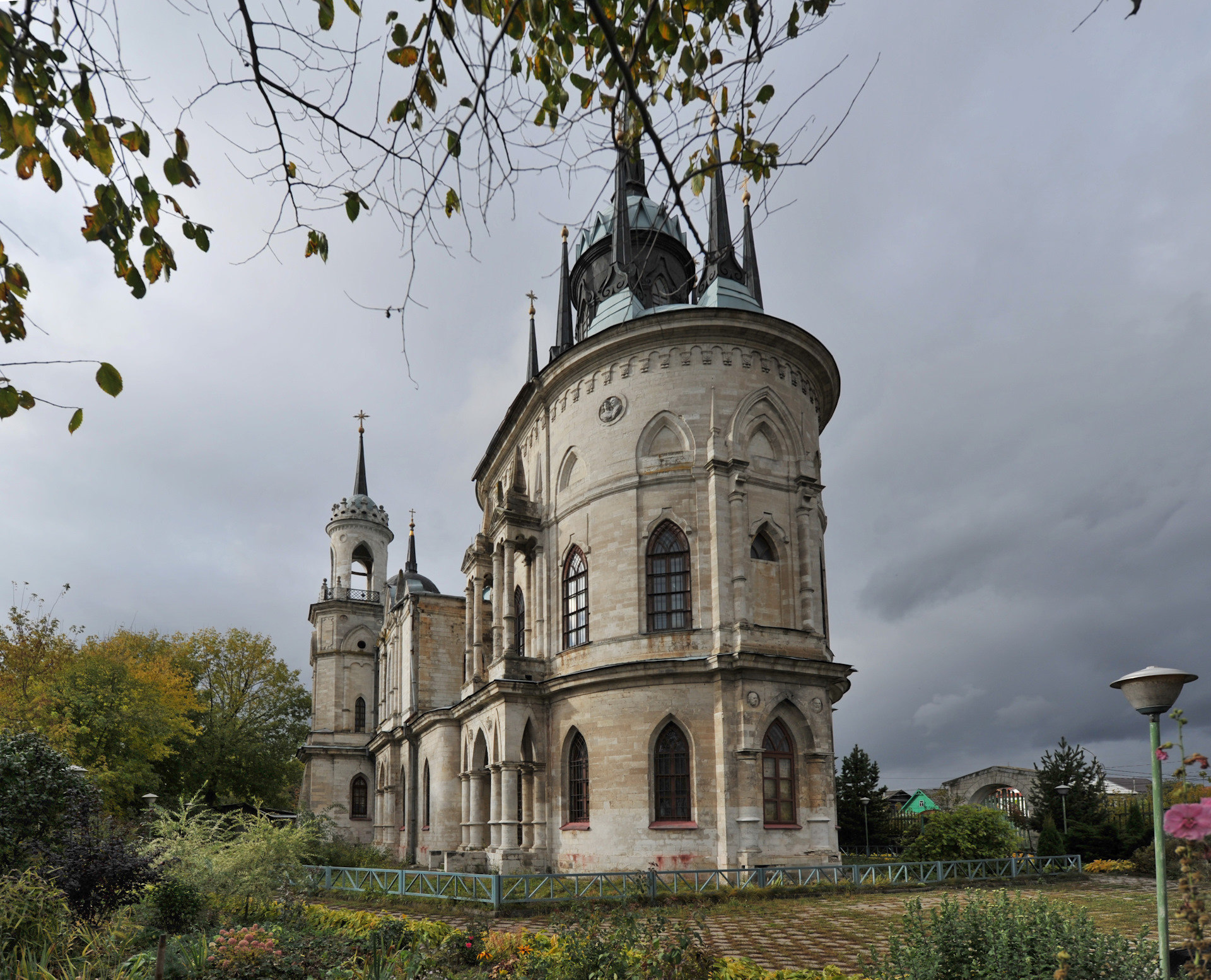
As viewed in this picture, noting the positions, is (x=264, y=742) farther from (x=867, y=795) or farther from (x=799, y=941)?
(x=799, y=941)

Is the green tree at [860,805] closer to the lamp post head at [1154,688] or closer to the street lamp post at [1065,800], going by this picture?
the street lamp post at [1065,800]

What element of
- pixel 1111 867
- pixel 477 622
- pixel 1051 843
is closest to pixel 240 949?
pixel 477 622

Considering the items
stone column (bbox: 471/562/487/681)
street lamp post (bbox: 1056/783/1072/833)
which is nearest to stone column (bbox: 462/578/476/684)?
stone column (bbox: 471/562/487/681)

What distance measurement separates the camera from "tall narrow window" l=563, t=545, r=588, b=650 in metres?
22.4

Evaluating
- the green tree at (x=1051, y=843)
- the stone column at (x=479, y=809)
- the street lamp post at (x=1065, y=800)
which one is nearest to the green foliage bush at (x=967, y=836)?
the green tree at (x=1051, y=843)

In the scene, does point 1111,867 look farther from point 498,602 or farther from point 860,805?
point 498,602

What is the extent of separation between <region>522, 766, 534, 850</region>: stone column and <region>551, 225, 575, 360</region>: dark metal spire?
1342 centimetres

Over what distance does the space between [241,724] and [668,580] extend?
3546 centimetres

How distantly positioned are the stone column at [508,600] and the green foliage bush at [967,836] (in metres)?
11.3

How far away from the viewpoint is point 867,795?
30.1 meters

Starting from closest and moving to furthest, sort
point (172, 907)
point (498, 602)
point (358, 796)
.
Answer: point (172, 907) → point (498, 602) → point (358, 796)

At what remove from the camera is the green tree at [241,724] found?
146 feet

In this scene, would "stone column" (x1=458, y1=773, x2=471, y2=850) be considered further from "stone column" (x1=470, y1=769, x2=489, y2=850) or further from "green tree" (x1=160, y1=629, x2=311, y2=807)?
"green tree" (x1=160, y1=629, x2=311, y2=807)

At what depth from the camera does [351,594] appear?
4969 cm
